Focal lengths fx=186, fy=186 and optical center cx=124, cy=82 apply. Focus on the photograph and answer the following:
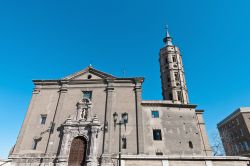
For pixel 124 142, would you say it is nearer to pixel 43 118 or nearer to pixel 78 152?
pixel 78 152

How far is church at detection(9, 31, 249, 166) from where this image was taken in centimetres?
2248

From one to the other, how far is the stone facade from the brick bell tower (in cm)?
1609

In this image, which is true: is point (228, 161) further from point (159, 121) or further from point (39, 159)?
point (39, 159)

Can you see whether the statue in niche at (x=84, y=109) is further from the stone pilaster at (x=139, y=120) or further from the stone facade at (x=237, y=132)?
the stone facade at (x=237, y=132)

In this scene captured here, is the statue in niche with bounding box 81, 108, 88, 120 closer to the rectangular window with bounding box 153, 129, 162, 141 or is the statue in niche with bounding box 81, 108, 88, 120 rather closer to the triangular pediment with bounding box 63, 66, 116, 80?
the triangular pediment with bounding box 63, 66, 116, 80

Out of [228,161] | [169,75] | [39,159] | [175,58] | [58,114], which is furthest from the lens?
[175,58]

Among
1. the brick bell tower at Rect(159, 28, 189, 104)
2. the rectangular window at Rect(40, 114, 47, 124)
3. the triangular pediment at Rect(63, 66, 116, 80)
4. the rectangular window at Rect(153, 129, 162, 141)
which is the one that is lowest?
the rectangular window at Rect(153, 129, 162, 141)

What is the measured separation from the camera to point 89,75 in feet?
97.7

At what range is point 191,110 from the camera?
27.9 m

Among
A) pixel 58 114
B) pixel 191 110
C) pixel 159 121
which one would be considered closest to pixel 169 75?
pixel 191 110

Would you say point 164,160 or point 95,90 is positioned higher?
point 95,90

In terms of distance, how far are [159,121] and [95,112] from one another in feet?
29.8

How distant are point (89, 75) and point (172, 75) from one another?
55.5 feet

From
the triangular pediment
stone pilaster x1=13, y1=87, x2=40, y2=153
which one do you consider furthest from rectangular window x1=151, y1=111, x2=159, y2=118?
stone pilaster x1=13, y1=87, x2=40, y2=153
